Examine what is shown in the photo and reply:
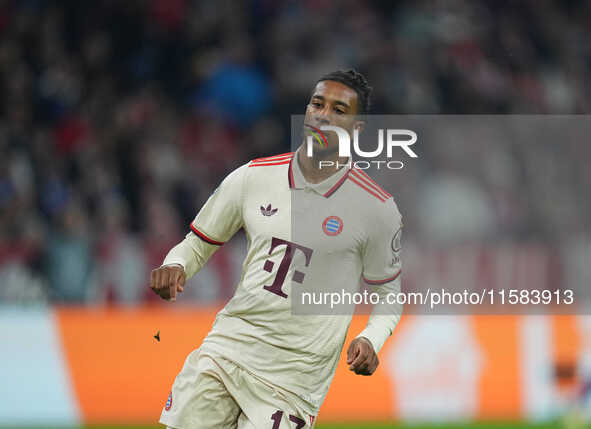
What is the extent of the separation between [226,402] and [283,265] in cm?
57

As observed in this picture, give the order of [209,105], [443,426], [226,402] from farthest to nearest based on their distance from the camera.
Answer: [209,105]
[443,426]
[226,402]

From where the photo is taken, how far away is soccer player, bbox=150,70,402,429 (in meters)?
3.77

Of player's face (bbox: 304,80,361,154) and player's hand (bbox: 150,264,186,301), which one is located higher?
player's face (bbox: 304,80,361,154)

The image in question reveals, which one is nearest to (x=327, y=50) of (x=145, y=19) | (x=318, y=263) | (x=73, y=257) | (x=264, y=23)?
(x=264, y=23)

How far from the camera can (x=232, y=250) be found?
349 inches

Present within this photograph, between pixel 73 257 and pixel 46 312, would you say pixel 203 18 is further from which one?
pixel 46 312

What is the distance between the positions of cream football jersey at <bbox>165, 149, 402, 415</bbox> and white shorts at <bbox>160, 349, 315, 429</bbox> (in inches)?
1.8

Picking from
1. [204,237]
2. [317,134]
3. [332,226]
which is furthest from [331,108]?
[204,237]

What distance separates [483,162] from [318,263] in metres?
5.52

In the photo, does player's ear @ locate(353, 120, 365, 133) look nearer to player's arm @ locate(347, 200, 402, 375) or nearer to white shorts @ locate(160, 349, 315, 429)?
player's arm @ locate(347, 200, 402, 375)

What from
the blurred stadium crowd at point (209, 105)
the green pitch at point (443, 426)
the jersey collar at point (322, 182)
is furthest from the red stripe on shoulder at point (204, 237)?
the green pitch at point (443, 426)

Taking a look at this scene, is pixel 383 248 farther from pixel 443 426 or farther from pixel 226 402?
pixel 443 426

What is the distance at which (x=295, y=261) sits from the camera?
380cm

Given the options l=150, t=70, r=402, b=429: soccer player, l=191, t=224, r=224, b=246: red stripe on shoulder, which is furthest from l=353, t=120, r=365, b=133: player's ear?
l=191, t=224, r=224, b=246: red stripe on shoulder
